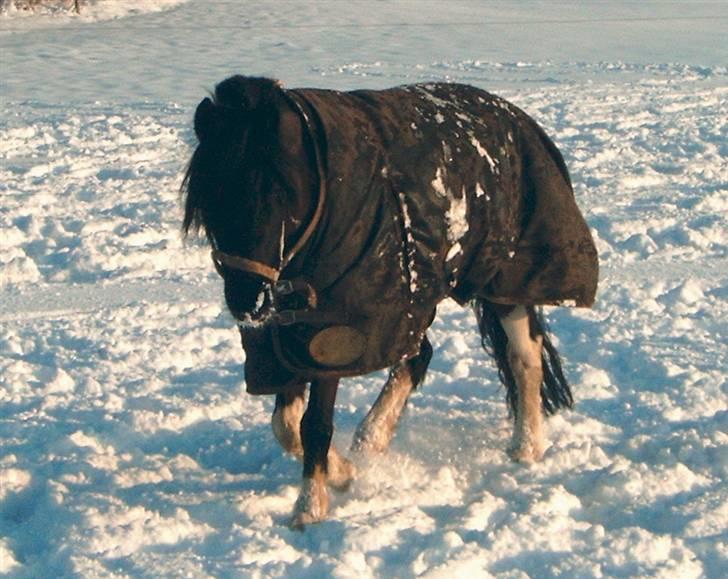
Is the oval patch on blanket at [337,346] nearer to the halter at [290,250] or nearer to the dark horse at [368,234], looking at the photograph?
the dark horse at [368,234]

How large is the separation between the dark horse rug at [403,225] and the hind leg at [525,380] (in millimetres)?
228

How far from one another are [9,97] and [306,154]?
951 cm

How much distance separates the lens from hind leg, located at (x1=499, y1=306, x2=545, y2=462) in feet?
13.7

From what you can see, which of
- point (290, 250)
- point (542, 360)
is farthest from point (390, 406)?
point (290, 250)

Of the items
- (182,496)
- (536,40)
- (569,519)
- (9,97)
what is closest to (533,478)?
(569,519)

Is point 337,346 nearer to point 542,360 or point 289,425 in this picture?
point 289,425

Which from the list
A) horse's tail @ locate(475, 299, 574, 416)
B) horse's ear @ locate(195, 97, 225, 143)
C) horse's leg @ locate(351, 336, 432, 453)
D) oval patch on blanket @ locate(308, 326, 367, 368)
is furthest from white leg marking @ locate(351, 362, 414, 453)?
horse's ear @ locate(195, 97, 225, 143)

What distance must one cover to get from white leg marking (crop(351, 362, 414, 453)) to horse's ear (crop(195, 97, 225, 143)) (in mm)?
1434

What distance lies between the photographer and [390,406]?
13.9 ft

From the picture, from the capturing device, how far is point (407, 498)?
12.5ft

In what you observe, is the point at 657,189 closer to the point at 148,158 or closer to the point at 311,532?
the point at 148,158

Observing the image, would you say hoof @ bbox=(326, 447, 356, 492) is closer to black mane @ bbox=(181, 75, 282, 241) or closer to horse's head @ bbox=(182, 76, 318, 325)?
horse's head @ bbox=(182, 76, 318, 325)

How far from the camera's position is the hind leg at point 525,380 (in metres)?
4.18

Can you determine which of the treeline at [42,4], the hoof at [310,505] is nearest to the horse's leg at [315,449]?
the hoof at [310,505]
